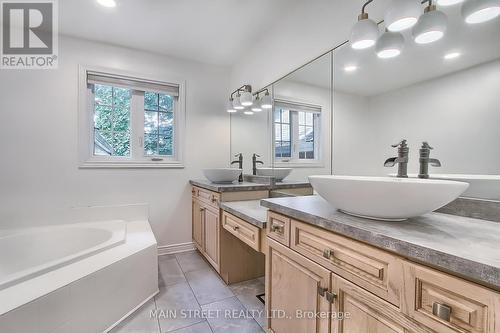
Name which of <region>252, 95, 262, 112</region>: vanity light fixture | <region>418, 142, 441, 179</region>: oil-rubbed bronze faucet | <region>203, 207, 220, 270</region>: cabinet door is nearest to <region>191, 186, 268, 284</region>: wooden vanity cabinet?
<region>203, 207, 220, 270</region>: cabinet door

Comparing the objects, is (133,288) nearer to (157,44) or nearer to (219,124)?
(219,124)

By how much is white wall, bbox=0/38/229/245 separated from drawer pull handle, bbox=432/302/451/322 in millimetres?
2584

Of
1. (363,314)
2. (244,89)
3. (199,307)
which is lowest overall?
(199,307)

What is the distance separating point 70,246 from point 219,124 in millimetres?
2000

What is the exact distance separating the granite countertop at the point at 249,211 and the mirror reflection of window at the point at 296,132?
0.55 meters

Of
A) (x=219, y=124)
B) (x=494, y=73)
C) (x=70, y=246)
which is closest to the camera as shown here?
(x=494, y=73)

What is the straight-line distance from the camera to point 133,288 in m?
1.68

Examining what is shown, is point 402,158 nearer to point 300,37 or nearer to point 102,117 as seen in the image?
point 300,37

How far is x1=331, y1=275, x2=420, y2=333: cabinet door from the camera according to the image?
2.20 ft

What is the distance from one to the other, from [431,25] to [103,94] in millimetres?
2841

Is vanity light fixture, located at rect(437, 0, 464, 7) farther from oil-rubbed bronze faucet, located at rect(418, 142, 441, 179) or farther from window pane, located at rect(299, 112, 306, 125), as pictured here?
window pane, located at rect(299, 112, 306, 125)

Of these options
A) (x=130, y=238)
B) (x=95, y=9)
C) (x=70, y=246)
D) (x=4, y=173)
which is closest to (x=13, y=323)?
(x=130, y=238)

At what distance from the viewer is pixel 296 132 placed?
6.68 feet

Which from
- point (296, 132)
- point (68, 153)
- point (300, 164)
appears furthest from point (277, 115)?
point (68, 153)
